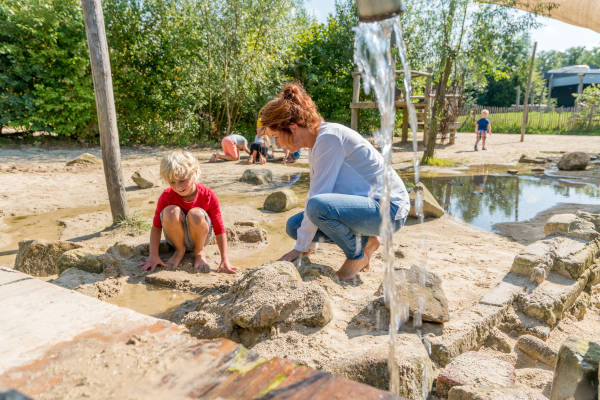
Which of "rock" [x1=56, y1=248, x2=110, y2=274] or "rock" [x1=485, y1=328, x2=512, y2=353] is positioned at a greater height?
"rock" [x1=56, y1=248, x2=110, y2=274]

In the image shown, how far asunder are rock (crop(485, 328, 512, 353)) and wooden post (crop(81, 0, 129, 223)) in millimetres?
3776

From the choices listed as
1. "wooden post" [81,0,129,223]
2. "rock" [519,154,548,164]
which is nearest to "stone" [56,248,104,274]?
"wooden post" [81,0,129,223]

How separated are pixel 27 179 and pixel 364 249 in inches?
256

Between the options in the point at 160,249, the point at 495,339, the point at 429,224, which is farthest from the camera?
the point at 429,224

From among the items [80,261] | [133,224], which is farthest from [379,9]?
[133,224]

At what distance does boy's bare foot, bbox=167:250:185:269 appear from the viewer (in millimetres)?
3367

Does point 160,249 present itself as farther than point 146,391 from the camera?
Yes

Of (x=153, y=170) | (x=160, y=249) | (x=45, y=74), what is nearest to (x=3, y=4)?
(x=45, y=74)

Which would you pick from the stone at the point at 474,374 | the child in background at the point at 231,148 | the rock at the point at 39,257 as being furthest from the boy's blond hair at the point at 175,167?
the child in background at the point at 231,148

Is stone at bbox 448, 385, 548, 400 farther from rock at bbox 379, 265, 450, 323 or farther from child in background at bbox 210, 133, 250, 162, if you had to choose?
child in background at bbox 210, 133, 250, 162

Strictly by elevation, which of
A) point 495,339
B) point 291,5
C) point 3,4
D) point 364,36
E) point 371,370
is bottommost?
point 495,339

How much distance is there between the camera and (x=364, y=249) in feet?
10.4

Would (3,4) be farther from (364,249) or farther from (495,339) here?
(495,339)

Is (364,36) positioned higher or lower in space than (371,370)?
higher
